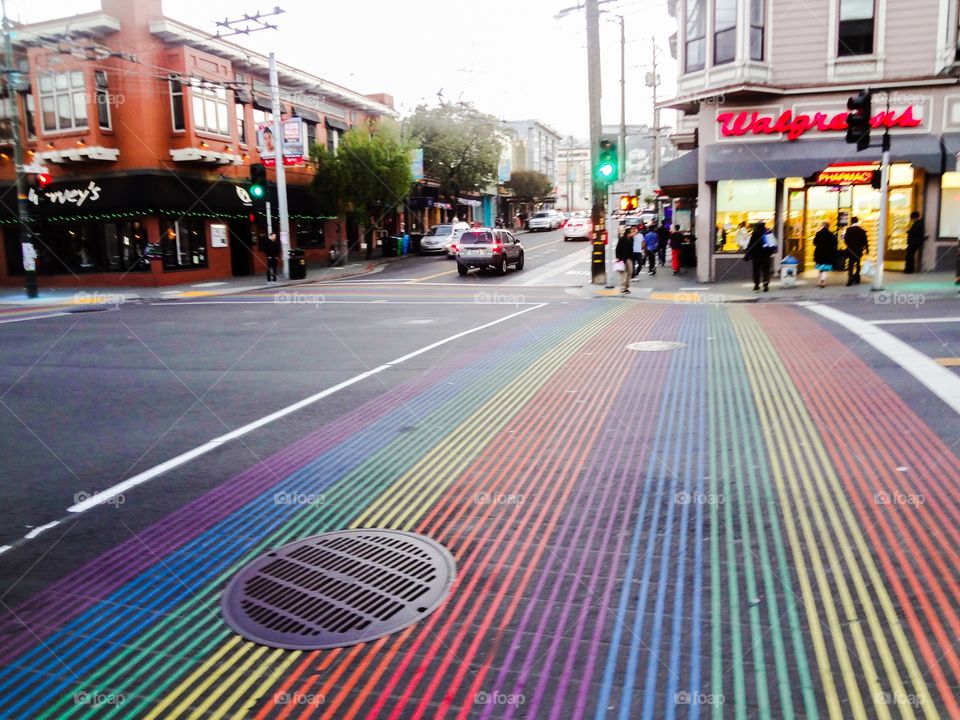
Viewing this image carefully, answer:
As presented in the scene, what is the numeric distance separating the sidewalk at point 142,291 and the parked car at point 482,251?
552 centimetres

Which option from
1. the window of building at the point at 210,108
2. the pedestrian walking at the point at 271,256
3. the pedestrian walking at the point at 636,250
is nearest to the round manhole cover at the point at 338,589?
the pedestrian walking at the point at 636,250

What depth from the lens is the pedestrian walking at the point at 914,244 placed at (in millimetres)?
21906

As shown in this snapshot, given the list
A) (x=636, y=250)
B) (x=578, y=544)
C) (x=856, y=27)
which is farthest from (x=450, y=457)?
(x=856, y=27)

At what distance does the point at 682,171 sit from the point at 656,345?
49.0 ft

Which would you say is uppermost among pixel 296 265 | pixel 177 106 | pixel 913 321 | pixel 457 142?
pixel 457 142

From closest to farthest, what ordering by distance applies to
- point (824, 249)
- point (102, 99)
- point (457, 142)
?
point (824, 249), point (102, 99), point (457, 142)

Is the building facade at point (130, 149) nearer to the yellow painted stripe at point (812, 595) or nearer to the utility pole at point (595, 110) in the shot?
the utility pole at point (595, 110)

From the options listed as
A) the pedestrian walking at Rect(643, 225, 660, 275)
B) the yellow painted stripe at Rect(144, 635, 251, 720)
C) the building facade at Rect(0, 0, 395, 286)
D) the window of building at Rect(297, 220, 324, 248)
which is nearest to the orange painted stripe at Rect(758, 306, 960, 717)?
the yellow painted stripe at Rect(144, 635, 251, 720)

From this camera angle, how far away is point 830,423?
6.69 metres

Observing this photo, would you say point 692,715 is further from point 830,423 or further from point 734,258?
point 734,258

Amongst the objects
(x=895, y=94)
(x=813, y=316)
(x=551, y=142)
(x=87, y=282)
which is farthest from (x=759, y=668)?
(x=551, y=142)

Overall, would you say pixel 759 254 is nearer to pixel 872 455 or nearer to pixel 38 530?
pixel 872 455

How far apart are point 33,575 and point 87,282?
29.5 m

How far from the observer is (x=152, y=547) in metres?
4.62
